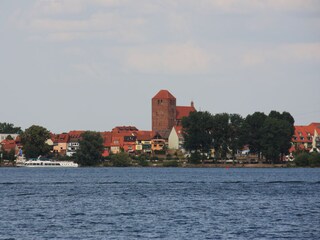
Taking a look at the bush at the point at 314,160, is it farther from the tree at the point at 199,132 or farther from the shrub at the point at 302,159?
the tree at the point at 199,132

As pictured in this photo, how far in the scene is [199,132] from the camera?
600 ft

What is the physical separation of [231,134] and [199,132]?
6609 millimetres

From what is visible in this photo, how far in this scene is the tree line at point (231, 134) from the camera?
583 feet

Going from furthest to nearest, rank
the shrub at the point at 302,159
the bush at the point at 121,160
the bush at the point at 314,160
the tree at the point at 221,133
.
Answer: the bush at the point at 121,160 → the tree at the point at 221,133 → the shrub at the point at 302,159 → the bush at the point at 314,160

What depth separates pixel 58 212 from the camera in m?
62.5

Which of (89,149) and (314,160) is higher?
(89,149)

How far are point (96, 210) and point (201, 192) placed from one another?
982 inches

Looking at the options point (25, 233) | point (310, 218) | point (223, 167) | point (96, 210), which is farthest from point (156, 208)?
point (223, 167)

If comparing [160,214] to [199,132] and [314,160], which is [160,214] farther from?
[199,132]

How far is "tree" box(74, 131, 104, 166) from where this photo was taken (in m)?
183

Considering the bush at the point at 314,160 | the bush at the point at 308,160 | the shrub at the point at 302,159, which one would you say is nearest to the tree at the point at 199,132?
the shrub at the point at 302,159

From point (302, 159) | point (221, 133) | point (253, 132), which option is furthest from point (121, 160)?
point (302, 159)

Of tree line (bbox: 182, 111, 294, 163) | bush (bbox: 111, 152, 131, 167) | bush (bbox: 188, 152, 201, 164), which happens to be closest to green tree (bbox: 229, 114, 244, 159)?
tree line (bbox: 182, 111, 294, 163)

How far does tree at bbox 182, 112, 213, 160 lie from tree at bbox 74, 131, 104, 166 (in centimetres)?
1826
